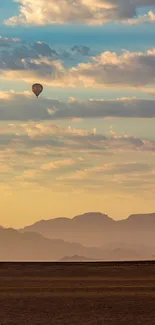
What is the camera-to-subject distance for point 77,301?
53969 millimetres

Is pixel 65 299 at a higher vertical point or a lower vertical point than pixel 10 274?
lower

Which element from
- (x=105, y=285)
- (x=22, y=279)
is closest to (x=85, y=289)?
(x=105, y=285)

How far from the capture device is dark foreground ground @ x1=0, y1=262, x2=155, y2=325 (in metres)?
43.6

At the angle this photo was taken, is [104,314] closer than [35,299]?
Yes

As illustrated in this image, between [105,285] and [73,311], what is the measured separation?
23.0m

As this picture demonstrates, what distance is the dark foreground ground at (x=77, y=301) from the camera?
43.6 meters

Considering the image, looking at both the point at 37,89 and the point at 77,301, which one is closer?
the point at 77,301

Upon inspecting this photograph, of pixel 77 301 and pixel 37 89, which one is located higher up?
pixel 37 89

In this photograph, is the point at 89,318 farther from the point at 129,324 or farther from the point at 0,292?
the point at 0,292

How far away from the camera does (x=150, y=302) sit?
53156mm

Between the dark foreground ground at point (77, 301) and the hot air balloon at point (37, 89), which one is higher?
the hot air balloon at point (37, 89)

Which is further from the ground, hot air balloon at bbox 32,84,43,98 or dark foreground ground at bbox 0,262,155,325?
hot air balloon at bbox 32,84,43,98

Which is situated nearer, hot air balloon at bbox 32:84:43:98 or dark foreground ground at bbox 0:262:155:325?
dark foreground ground at bbox 0:262:155:325

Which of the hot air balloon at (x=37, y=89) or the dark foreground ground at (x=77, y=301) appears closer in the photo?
the dark foreground ground at (x=77, y=301)
